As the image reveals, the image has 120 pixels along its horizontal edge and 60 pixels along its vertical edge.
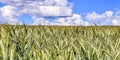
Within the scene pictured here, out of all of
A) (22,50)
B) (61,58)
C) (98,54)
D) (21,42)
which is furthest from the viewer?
(21,42)

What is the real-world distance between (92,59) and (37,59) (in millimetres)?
510

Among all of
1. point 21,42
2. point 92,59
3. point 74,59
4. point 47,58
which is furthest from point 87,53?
point 21,42

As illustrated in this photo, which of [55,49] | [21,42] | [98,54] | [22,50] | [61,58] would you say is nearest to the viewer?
[61,58]

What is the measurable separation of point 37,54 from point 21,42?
144 centimetres

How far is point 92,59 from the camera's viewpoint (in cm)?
247

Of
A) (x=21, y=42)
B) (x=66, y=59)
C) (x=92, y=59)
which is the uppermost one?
(x=66, y=59)

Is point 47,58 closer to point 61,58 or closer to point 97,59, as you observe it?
point 61,58

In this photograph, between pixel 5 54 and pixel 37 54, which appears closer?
pixel 5 54

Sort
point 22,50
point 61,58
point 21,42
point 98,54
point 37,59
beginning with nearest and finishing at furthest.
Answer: point 61,58 → point 37,59 → point 98,54 → point 22,50 → point 21,42

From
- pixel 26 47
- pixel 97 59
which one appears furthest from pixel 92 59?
pixel 26 47

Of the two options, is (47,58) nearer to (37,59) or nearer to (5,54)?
(37,59)

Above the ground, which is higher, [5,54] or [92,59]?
[5,54]

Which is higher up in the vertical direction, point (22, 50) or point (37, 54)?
point (37, 54)

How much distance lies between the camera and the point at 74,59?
215 centimetres
